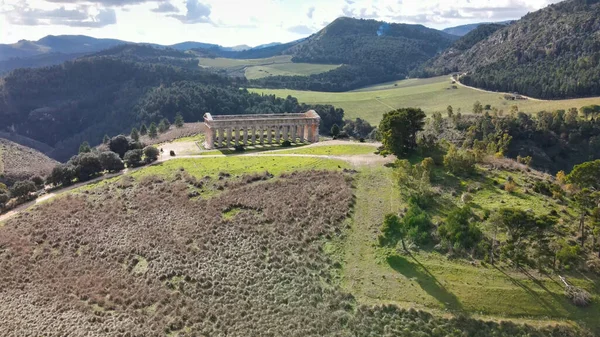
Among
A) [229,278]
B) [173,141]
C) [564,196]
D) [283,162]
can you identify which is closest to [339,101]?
[173,141]

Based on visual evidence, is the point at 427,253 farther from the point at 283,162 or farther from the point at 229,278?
the point at 283,162

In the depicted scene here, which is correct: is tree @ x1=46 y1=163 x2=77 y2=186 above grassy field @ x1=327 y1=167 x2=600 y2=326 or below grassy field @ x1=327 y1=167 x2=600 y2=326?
below

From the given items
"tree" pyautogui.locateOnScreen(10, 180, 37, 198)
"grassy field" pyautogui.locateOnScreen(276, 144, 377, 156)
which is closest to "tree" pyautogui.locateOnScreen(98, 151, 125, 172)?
"tree" pyautogui.locateOnScreen(10, 180, 37, 198)

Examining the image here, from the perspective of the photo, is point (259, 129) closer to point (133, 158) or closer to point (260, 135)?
point (260, 135)

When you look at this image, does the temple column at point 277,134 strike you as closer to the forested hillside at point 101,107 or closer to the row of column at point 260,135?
the row of column at point 260,135

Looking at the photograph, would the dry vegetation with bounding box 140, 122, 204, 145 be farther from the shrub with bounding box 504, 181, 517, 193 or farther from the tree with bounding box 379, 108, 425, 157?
the shrub with bounding box 504, 181, 517, 193

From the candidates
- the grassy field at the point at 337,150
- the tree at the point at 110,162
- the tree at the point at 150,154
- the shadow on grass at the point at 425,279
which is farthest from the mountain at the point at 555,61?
the tree at the point at 110,162
